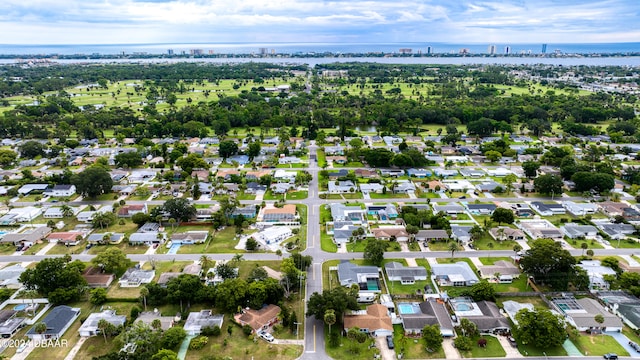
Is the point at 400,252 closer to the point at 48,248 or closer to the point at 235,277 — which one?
the point at 235,277

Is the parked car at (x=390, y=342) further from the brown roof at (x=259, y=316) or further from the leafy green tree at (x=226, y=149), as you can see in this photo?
the leafy green tree at (x=226, y=149)

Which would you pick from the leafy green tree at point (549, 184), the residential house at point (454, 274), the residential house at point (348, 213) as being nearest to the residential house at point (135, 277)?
the residential house at point (348, 213)

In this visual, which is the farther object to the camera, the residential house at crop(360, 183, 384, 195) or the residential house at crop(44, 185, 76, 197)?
the residential house at crop(360, 183, 384, 195)

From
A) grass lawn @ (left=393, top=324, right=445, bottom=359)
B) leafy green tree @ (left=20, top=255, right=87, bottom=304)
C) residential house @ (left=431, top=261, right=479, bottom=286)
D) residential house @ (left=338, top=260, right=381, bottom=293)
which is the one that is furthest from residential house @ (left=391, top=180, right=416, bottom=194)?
leafy green tree @ (left=20, top=255, right=87, bottom=304)

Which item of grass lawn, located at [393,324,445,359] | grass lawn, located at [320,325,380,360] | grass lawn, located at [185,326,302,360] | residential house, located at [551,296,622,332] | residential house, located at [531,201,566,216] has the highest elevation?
residential house, located at [531,201,566,216]

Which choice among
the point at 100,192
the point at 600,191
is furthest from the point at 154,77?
the point at 600,191

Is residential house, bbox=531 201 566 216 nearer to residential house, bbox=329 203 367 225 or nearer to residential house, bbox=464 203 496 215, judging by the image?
residential house, bbox=464 203 496 215
